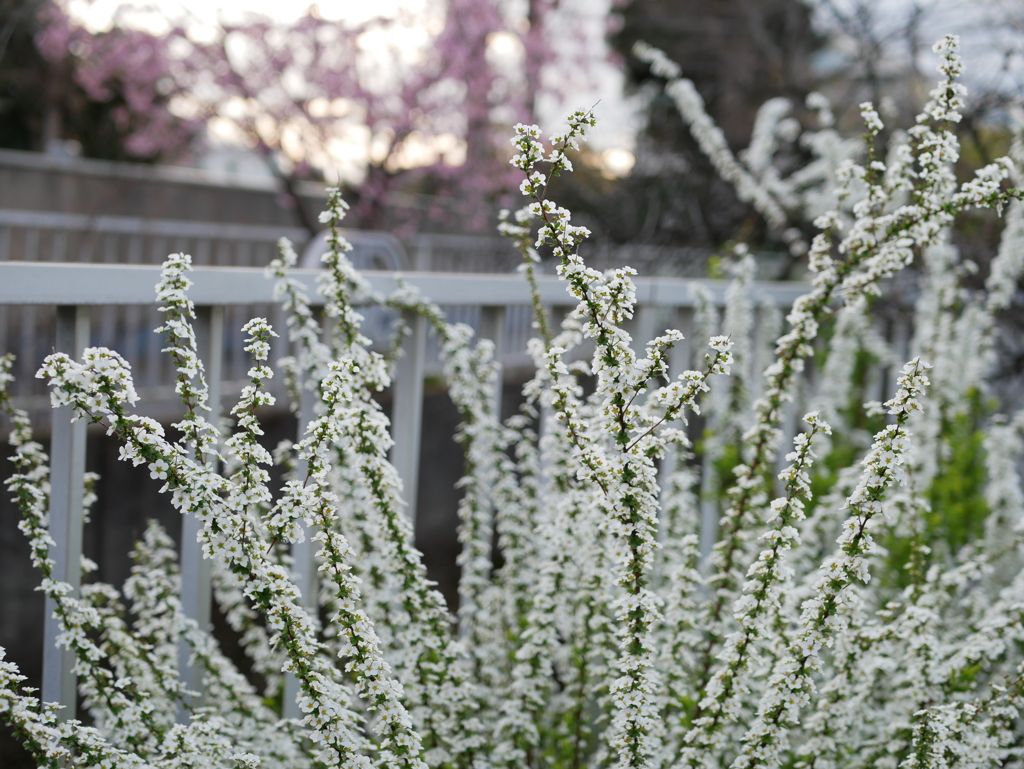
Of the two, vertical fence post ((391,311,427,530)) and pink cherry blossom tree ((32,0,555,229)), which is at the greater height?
pink cherry blossom tree ((32,0,555,229))

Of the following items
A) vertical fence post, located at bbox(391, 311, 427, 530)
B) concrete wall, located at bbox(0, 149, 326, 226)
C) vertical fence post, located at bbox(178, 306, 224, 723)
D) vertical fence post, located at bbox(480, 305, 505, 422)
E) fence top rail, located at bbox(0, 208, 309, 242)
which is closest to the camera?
vertical fence post, located at bbox(178, 306, 224, 723)

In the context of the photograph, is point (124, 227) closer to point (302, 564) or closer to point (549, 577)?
point (302, 564)

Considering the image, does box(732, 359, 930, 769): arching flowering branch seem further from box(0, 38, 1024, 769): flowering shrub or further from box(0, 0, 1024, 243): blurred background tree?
box(0, 0, 1024, 243): blurred background tree

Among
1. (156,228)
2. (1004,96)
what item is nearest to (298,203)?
(156,228)

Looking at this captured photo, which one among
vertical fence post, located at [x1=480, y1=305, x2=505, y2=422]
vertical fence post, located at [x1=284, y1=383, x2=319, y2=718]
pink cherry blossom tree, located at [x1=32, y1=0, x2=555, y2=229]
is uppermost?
pink cherry blossom tree, located at [x1=32, y1=0, x2=555, y2=229]

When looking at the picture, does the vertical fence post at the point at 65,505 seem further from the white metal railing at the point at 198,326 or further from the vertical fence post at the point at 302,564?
the vertical fence post at the point at 302,564

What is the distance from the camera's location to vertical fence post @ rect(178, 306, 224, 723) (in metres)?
1.82

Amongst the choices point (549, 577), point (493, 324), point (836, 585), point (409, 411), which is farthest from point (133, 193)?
point (836, 585)

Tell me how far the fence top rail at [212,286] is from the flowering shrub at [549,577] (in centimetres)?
13

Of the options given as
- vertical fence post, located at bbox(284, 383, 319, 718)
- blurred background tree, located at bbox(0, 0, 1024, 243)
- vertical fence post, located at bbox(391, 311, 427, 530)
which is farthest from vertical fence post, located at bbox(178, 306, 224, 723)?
blurred background tree, located at bbox(0, 0, 1024, 243)

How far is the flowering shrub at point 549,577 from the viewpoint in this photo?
140 cm

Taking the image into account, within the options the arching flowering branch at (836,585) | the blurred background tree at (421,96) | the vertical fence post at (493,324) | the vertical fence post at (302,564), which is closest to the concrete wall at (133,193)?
the blurred background tree at (421,96)

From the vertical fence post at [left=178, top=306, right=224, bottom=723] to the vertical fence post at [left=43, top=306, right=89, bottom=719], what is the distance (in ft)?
0.68

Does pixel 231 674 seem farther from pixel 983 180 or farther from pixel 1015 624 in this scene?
pixel 983 180
